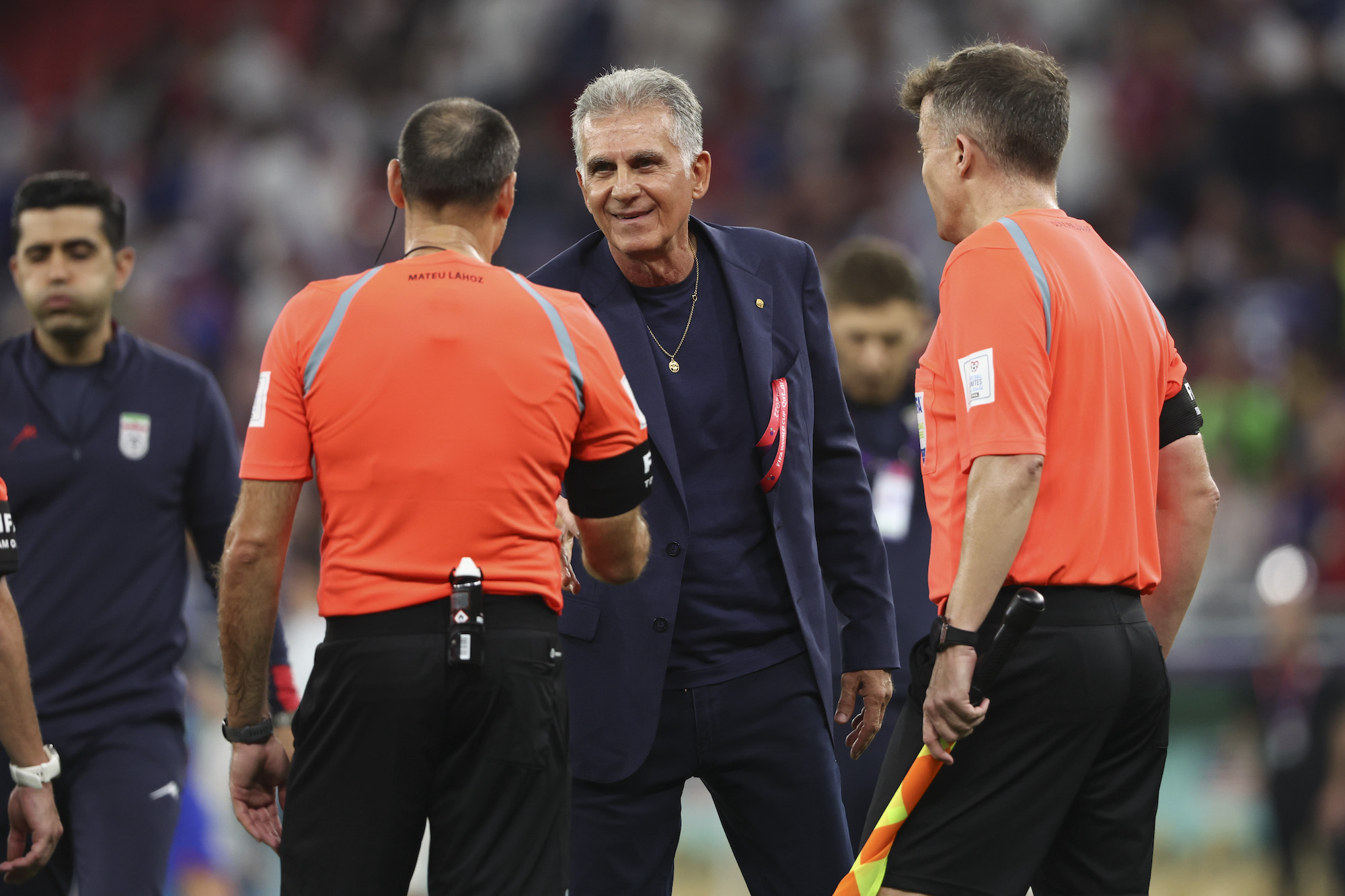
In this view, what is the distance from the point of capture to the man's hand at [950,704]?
3.20m

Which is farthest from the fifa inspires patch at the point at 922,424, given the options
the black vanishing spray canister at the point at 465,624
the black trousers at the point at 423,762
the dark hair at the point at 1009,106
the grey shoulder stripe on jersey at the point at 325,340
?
the grey shoulder stripe on jersey at the point at 325,340

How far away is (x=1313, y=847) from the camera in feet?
25.6

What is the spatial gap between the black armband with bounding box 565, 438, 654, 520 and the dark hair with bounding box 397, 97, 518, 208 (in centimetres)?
65

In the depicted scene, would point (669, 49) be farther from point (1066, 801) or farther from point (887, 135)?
point (1066, 801)

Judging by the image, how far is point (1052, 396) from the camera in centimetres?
332

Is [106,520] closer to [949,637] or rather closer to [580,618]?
[580,618]

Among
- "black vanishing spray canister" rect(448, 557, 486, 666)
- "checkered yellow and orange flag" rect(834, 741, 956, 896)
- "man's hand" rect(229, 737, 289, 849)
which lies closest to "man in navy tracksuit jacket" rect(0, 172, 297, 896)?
"man's hand" rect(229, 737, 289, 849)

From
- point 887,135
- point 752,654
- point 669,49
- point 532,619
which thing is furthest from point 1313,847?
point 669,49

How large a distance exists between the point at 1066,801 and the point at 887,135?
34.5ft

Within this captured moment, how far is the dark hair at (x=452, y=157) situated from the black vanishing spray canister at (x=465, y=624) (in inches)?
34.4

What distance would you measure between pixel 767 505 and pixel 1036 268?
0.98m

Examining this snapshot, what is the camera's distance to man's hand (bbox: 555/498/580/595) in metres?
3.67

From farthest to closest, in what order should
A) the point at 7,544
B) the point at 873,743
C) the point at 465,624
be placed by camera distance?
the point at 873,743, the point at 7,544, the point at 465,624

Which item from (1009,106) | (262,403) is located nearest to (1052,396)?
(1009,106)
